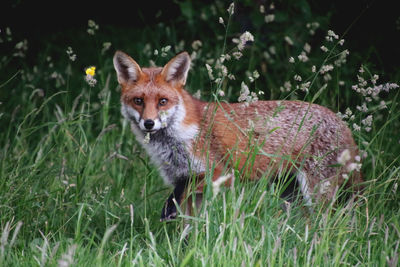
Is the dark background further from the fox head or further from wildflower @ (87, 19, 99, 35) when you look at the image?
the fox head

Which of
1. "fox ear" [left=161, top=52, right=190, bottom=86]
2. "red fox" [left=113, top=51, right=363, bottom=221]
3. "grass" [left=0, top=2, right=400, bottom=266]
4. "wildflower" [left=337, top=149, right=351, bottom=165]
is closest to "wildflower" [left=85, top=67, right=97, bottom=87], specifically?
"grass" [left=0, top=2, right=400, bottom=266]

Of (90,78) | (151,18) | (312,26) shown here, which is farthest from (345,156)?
(151,18)

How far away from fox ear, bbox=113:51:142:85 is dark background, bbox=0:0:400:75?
2.03 meters

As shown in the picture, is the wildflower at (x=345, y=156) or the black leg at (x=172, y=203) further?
the black leg at (x=172, y=203)

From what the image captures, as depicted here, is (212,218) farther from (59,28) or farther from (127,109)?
(59,28)

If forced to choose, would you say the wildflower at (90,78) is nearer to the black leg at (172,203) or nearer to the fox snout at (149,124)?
the fox snout at (149,124)

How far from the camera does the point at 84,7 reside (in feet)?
26.5

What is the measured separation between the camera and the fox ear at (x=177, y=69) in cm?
475

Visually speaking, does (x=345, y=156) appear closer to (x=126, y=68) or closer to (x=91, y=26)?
(x=126, y=68)

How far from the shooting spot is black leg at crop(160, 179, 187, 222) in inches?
165

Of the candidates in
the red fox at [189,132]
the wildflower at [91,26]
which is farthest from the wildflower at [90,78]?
the wildflower at [91,26]

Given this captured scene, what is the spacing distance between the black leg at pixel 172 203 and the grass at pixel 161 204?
0.10 m

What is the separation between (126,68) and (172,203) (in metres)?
1.35

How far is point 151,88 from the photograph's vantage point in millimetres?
4770
